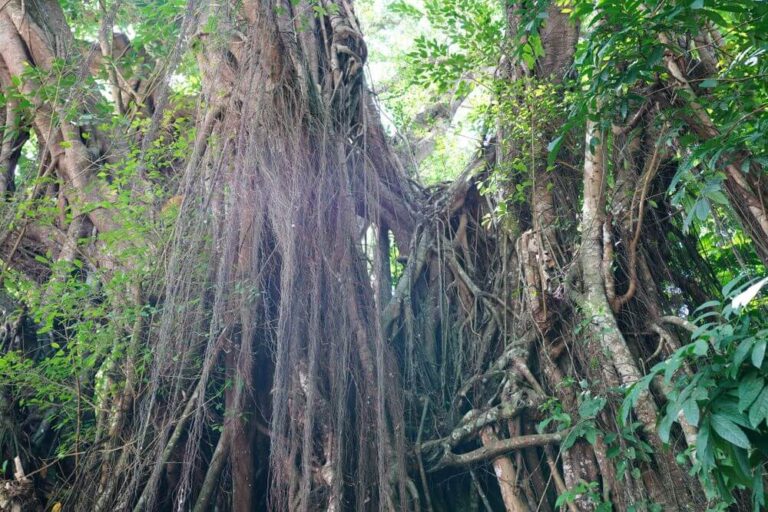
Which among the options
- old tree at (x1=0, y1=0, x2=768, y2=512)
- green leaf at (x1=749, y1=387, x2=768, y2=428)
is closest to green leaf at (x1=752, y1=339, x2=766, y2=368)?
green leaf at (x1=749, y1=387, x2=768, y2=428)

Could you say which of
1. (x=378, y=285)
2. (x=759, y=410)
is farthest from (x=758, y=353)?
(x=378, y=285)

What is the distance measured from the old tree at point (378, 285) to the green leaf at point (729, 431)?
0.27 metres

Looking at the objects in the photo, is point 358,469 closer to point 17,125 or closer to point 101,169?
point 101,169

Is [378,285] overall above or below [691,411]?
above

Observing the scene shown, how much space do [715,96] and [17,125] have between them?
4.00 meters

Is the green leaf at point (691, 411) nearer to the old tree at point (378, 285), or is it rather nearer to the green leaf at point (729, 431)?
the green leaf at point (729, 431)

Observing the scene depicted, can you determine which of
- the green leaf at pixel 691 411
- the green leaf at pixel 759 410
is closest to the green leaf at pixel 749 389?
the green leaf at pixel 759 410

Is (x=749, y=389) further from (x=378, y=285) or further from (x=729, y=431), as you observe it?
(x=378, y=285)

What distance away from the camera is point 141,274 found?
3455 millimetres

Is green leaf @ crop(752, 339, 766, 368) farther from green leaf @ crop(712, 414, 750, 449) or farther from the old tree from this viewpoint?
the old tree

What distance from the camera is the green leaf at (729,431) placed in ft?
5.86

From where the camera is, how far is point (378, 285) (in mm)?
3375

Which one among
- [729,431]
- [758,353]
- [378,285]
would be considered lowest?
[729,431]

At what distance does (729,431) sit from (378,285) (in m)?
1.85
